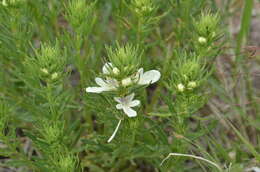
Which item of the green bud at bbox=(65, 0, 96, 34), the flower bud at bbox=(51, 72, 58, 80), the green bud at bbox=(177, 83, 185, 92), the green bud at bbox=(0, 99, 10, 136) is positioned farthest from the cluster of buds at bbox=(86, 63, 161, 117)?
the green bud at bbox=(0, 99, 10, 136)

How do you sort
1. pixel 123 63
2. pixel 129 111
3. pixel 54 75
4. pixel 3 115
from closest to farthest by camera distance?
1. pixel 123 63
2. pixel 129 111
3. pixel 54 75
4. pixel 3 115

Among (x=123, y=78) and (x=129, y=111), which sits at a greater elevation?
(x=123, y=78)

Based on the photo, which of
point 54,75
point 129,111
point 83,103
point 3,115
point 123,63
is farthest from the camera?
point 83,103

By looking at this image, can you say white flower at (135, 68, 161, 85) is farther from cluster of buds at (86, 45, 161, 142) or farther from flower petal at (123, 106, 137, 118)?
flower petal at (123, 106, 137, 118)

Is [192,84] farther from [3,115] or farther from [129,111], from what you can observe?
[3,115]

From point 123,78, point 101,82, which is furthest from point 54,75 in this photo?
point 123,78

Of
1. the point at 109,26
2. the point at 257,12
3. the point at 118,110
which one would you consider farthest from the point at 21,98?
the point at 257,12

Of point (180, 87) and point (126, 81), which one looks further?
point (180, 87)

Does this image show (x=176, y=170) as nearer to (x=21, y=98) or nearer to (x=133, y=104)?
(x=133, y=104)
